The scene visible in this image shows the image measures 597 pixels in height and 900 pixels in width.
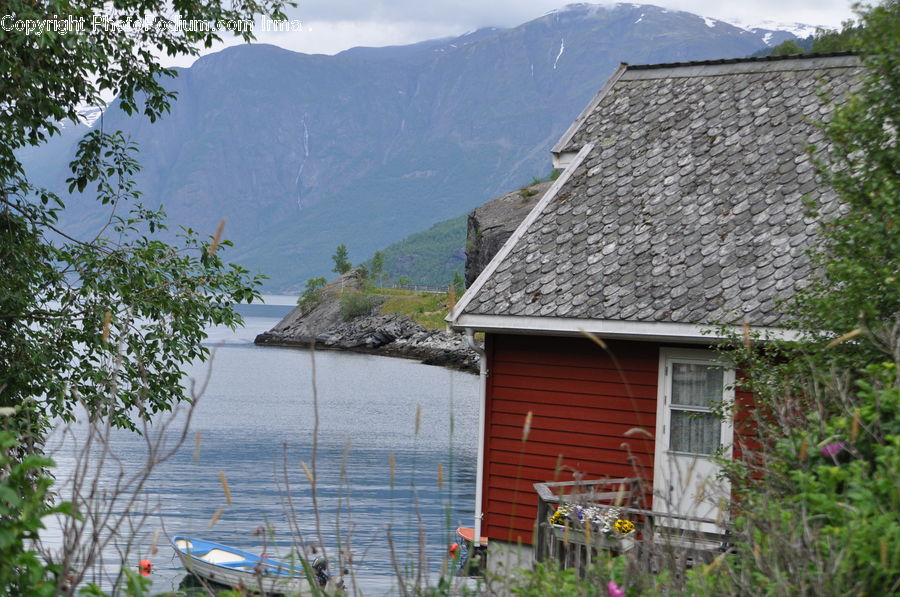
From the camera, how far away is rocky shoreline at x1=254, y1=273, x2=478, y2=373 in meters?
102

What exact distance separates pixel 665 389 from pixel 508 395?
6.83 ft

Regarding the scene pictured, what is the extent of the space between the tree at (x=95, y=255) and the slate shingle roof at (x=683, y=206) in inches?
140

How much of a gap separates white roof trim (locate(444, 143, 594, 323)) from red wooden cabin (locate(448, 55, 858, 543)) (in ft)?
0.09

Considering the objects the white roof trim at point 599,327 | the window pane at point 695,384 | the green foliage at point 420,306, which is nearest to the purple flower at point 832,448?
the white roof trim at point 599,327

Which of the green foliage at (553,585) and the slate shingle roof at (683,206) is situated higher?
the slate shingle roof at (683,206)

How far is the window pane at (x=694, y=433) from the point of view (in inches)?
456

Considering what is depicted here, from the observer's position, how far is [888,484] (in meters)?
3.82

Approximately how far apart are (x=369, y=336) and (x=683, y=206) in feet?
363

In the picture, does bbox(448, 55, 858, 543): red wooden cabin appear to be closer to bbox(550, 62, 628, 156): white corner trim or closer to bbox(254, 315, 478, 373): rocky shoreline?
bbox(550, 62, 628, 156): white corner trim

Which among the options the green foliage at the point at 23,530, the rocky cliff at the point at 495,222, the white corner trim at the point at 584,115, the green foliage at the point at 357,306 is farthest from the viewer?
the green foliage at the point at 357,306

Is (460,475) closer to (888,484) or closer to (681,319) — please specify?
(681,319)

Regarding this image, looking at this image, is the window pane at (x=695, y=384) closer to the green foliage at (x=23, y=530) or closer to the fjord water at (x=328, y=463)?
the fjord water at (x=328, y=463)

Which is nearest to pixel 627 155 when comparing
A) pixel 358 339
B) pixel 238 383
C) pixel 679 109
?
pixel 679 109

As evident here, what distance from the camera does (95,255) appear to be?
39.4ft
